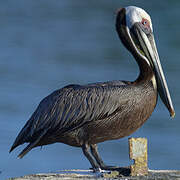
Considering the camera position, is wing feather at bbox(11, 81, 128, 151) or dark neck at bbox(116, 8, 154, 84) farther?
dark neck at bbox(116, 8, 154, 84)

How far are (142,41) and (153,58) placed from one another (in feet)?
1.10

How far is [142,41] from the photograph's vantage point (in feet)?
27.6

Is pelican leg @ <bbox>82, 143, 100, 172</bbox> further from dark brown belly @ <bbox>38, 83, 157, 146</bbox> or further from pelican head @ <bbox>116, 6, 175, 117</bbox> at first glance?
pelican head @ <bbox>116, 6, 175, 117</bbox>

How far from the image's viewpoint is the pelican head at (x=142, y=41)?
8.33 meters

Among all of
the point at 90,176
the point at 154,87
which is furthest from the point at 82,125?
the point at 154,87

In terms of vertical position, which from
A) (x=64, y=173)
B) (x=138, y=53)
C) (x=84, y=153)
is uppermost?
(x=138, y=53)

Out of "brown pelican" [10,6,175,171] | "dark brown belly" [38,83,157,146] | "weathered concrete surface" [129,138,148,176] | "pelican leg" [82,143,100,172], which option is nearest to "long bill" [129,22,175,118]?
"brown pelican" [10,6,175,171]

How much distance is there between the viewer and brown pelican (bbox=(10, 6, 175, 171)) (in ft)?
25.5

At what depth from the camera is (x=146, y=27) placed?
27.7ft

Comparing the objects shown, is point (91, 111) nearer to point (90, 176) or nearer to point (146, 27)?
point (90, 176)

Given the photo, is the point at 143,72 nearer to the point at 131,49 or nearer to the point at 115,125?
the point at 131,49

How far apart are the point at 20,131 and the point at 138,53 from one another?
91.2 inches

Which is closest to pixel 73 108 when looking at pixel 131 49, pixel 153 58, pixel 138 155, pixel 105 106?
pixel 105 106

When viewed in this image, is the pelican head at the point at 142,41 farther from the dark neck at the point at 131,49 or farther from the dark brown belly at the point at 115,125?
the dark brown belly at the point at 115,125
